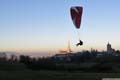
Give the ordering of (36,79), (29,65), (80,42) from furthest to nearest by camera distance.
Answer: (29,65), (36,79), (80,42)

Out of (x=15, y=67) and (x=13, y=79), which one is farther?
(x=15, y=67)

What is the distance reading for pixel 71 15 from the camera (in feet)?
114

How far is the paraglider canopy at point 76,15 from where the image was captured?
3388 centimetres

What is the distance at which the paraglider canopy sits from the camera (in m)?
33.9

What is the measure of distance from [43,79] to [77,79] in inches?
133

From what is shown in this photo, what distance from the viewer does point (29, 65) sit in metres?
72.1

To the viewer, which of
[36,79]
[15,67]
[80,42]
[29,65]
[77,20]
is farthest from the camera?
[29,65]

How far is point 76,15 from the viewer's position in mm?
34500

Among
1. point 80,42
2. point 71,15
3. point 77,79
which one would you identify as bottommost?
point 77,79

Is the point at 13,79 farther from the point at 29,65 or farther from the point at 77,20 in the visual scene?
the point at 29,65

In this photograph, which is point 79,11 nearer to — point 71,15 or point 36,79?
point 71,15

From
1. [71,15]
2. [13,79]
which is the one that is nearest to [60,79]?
[13,79]

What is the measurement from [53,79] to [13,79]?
4030 mm

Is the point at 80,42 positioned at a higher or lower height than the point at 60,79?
higher
